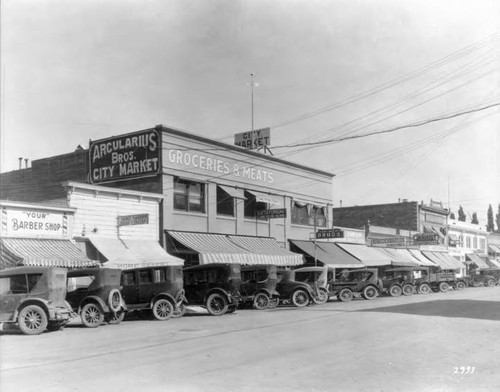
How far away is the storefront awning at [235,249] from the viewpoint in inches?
1001

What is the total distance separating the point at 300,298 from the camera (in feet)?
79.4

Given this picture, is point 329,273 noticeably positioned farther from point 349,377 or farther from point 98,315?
point 349,377

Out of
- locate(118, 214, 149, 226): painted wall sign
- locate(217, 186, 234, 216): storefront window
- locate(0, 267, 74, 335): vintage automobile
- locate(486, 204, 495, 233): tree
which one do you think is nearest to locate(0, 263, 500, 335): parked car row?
locate(0, 267, 74, 335): vintage automobile

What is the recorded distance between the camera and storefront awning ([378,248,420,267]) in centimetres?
4086

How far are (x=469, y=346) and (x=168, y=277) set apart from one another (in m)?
10.3

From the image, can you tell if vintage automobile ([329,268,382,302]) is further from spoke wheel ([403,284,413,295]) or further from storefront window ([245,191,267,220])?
storefront window ([245,191,267,220])

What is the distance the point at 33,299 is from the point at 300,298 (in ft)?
41.5

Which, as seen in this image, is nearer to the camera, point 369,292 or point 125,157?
point 125,157

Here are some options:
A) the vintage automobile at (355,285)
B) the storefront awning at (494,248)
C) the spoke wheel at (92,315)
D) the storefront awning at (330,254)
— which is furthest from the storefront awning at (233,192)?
the storefront awning at (494,248)

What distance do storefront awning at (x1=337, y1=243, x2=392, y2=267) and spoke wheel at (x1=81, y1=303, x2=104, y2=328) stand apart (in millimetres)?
23482

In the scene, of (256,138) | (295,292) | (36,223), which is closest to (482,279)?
(256,138)

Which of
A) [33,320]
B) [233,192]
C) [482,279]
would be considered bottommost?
[482,279]

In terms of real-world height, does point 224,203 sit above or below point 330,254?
above

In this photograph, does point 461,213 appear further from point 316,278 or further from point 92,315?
point 92,315
